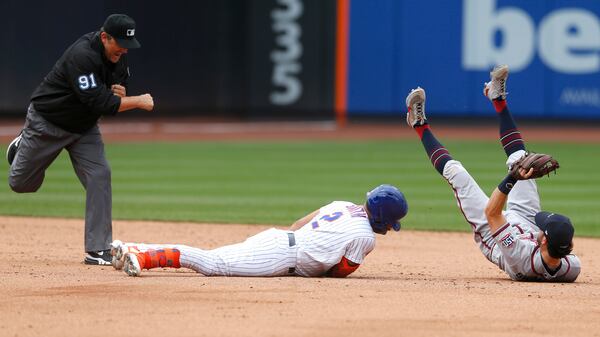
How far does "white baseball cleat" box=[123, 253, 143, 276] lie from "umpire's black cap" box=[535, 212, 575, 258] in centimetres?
258

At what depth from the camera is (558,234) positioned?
6.56 meters

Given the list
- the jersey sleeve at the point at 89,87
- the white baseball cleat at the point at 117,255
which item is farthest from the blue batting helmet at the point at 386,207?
the jersey sleeve at the point at 89,87

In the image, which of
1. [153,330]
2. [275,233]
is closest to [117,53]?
[275,233]

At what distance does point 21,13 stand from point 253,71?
5.09 meters

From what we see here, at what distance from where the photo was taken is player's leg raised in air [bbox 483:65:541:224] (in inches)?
291

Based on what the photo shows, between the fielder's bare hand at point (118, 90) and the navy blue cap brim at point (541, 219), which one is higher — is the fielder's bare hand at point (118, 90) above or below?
above

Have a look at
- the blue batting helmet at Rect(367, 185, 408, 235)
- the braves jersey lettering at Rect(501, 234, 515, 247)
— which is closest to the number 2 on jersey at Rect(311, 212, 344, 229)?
the blue batting helmet at Rect(367, 185, 408, 235)

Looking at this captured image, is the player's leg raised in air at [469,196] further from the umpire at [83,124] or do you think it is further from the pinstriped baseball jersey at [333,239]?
the umpire at [83,124]

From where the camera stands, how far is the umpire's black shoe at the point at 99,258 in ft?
24.6

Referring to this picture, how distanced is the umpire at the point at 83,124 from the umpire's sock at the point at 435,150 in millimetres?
2002

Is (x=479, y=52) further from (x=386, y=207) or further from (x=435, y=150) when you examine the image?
(x=386, y=207)

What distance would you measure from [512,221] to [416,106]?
115 cm

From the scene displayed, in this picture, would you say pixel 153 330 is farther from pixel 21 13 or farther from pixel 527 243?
pixel 21 13

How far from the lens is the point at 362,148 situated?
60.0 ft
